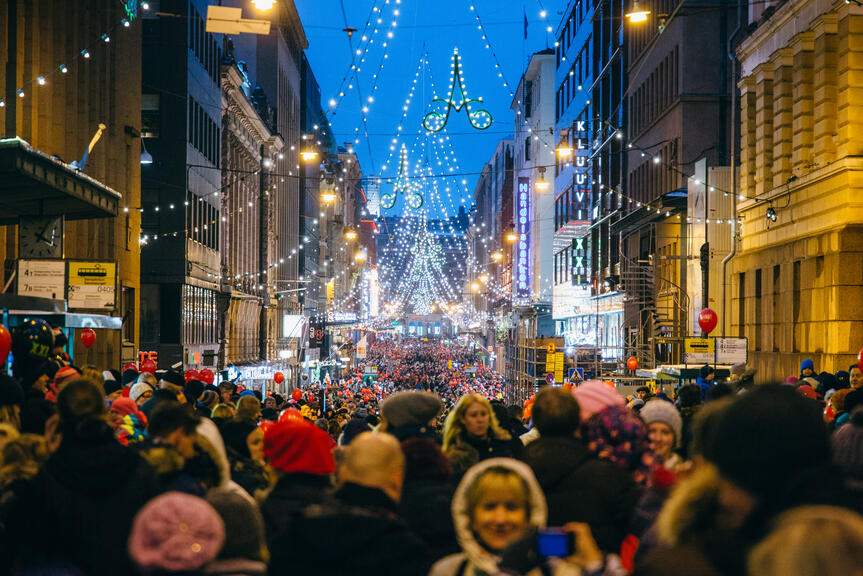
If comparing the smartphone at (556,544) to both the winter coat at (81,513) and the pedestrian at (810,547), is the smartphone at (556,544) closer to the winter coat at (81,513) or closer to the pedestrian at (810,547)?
the pedestrian at (810,547)

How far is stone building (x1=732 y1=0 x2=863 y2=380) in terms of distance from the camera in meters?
21.2

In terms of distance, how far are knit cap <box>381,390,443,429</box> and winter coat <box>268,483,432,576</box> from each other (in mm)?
2330

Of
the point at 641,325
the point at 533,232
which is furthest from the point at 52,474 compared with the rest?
the point at 533,232

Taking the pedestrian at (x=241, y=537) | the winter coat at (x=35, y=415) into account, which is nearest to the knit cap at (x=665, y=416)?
the pedestrian at (x=241, y=537)

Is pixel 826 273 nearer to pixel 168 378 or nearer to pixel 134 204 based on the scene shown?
pixel 168 378

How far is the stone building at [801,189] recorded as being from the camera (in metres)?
21.2

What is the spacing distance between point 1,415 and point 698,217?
2895 cm

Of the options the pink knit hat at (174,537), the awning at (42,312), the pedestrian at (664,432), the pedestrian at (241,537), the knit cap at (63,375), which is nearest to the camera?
the pink knit hat at (174,537)

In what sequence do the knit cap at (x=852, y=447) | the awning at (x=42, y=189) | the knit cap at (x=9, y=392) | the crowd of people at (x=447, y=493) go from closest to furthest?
the crowd of people at (x=447, y=493)
the knit cap at (x=852, y=447)
the knit cap at (x=9, y=392)
the awning at (x=42, y=189)

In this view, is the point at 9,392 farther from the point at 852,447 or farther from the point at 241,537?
the point at 852,447

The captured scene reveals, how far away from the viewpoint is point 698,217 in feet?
109

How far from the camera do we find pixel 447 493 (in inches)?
203

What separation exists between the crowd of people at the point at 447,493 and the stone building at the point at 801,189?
15.4m


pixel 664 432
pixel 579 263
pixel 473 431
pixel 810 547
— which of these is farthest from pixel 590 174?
pixel 810 547
